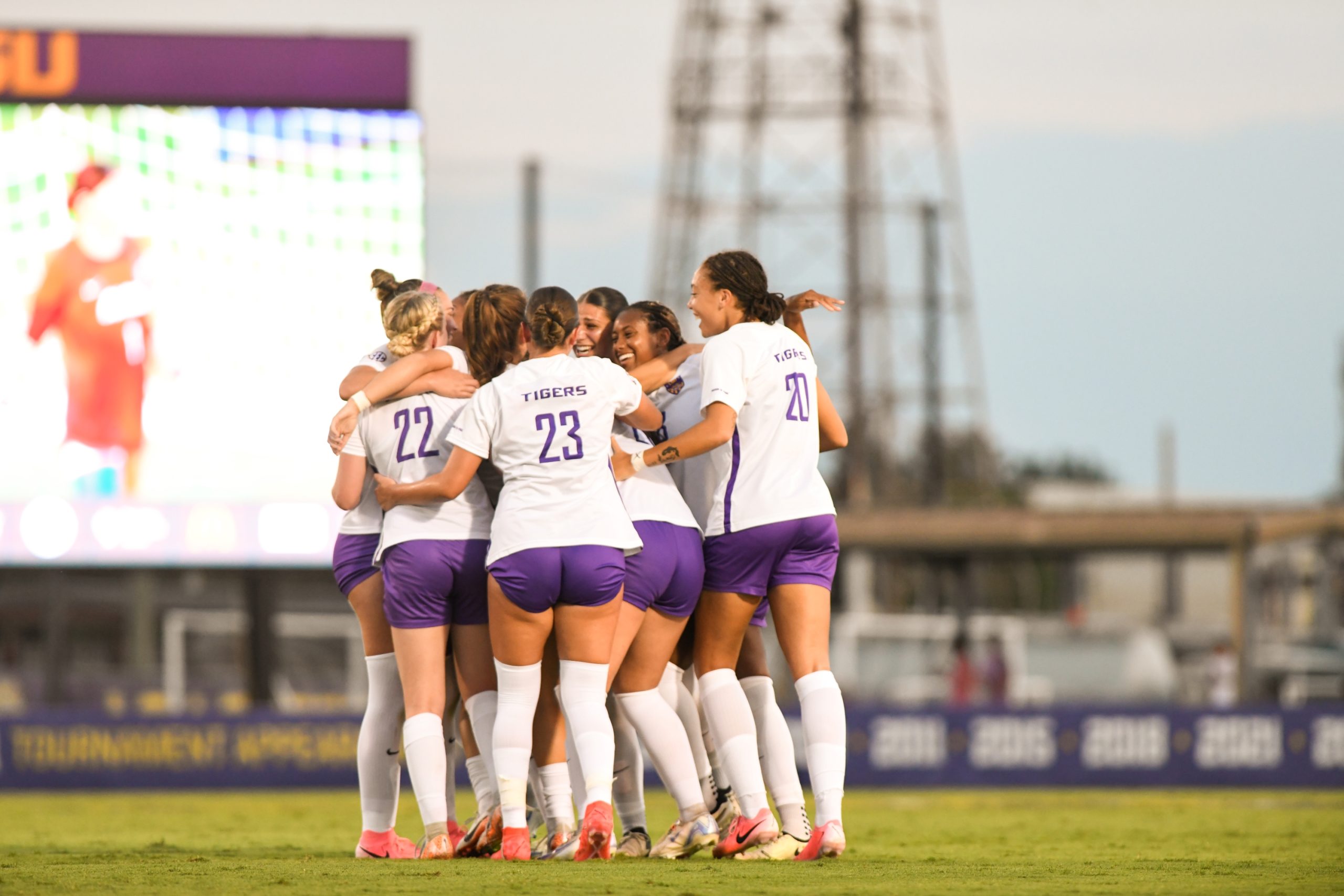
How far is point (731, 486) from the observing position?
20.4 feet

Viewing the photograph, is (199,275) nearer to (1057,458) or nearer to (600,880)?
(600,880)

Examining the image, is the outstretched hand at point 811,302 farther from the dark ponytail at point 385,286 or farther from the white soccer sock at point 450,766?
the white soccer sock at point 450,766

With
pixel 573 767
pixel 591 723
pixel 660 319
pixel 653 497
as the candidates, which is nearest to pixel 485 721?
pixel 573 767

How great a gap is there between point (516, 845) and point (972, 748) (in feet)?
37.9

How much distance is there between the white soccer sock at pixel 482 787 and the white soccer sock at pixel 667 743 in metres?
0.63

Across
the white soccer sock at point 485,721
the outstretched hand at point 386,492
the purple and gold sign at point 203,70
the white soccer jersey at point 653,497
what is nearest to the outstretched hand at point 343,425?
the outstretched hand at point 386,492

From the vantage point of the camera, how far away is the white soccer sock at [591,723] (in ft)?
19.5

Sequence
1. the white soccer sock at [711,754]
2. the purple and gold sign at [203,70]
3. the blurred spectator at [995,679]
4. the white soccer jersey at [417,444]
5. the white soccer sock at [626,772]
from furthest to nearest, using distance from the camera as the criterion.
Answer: the blurred spectator at [995,679]
the purple and gold sign at [203,70]
the white soccer sock at [711,754]
the white soccer sock at [626,772]
the white soccer jersey at [417,444]

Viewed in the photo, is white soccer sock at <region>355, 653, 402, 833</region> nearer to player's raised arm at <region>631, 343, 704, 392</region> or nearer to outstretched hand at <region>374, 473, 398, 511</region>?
outstretched hand at <region>374, 473, 398, 511</region>

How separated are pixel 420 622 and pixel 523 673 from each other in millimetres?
444

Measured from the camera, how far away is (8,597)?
43.4 metres

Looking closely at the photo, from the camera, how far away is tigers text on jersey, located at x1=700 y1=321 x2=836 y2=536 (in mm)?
6129

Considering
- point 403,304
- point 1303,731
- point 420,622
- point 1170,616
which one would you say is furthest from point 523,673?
point 1170,616

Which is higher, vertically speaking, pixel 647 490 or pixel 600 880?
pixel 647 490
